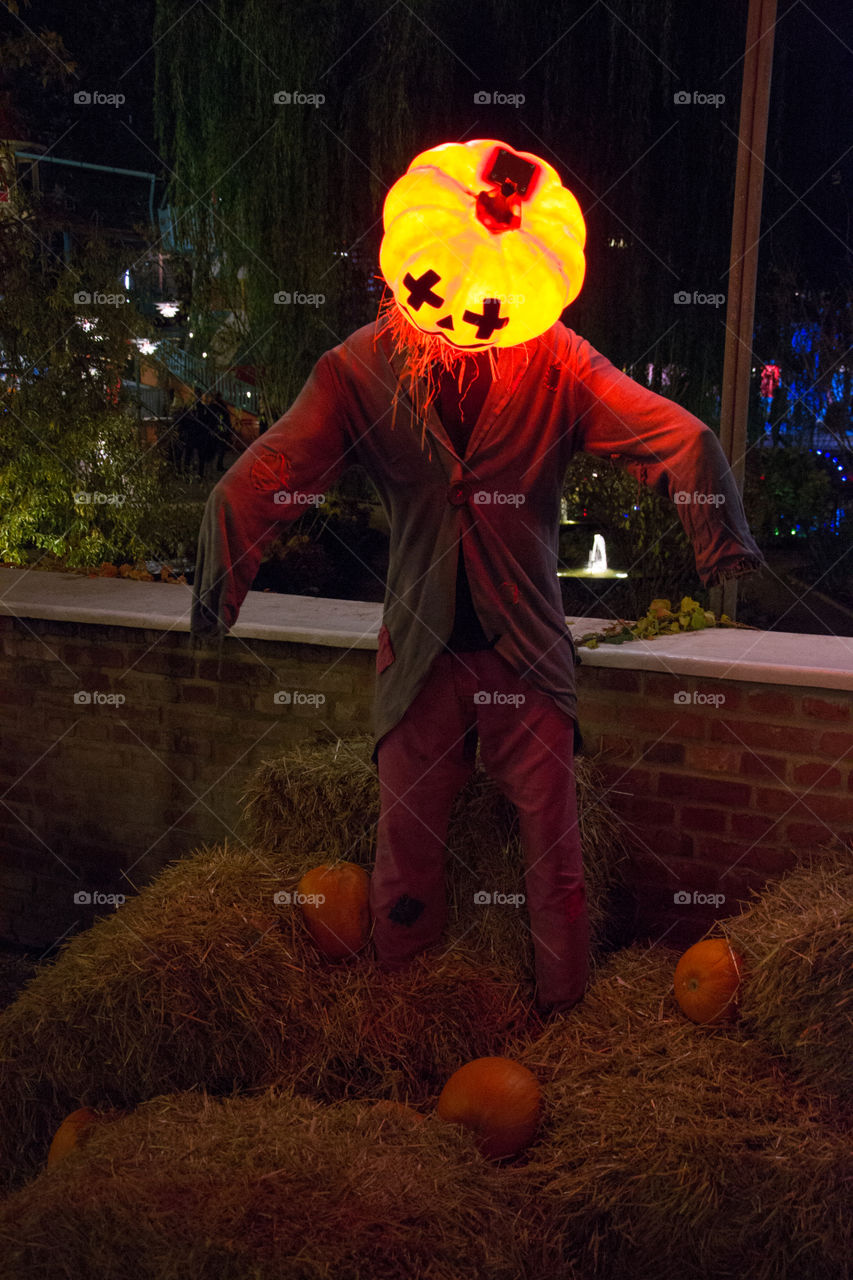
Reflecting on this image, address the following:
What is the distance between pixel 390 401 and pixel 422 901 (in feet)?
4.30

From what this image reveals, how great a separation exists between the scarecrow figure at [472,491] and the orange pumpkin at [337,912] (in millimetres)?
72

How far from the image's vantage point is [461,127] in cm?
655

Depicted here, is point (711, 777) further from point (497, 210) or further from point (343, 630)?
point (497, 210)

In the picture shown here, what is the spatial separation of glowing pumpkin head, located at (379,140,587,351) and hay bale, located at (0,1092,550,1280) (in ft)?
5.74

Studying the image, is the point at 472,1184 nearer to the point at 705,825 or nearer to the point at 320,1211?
the point at 320,1211

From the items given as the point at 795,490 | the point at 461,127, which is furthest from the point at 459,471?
the point at 795,490

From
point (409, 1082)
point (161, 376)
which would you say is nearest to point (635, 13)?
point (161, 376)

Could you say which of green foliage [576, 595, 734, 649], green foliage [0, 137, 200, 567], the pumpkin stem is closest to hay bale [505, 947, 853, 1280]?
green foliage [576, 595, 734, 649]

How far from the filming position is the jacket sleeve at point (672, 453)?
7.88 feet

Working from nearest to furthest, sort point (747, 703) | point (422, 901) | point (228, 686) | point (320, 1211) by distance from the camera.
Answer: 1. point (320, 1211)
2. point (422, 901)
3. point (747, 703)
4. point (228, 686)

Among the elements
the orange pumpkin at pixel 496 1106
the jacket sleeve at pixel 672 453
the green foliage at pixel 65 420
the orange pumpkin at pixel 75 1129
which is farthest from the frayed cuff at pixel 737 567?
the green foliage at pixel 65 420

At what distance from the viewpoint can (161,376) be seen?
27.8 ft

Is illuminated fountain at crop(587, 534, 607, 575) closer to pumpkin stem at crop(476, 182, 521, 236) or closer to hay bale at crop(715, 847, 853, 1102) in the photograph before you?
hay bale at crop(715, 847, 853, 1102)

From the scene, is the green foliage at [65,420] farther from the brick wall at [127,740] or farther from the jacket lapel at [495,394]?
the jacket lapel at [495,394]
